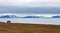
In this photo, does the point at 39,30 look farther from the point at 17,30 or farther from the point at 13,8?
the point at 13,8

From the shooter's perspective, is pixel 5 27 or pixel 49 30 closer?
pixel 49 30

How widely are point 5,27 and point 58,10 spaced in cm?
121

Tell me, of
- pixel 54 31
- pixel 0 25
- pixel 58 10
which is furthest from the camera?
pixel 58 10

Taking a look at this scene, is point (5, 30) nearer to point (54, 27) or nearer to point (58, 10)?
point (54, 27)

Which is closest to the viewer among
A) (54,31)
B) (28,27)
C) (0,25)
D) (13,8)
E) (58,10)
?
(54,31)

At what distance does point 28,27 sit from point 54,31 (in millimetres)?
274

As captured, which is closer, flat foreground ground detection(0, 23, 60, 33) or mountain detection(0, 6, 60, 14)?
flat foreground ground detection(0, 23, 60, 33)

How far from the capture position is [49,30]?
4.84ft

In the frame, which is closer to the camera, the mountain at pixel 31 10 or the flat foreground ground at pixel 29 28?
the flat foreground ground at pixel 29 28

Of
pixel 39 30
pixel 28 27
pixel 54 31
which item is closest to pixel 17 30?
pixel 28 27

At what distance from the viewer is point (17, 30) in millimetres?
1547

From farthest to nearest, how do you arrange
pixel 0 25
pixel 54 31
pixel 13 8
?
1. pixel 13 8
2. pixel 0 25
3. pixel 54 31

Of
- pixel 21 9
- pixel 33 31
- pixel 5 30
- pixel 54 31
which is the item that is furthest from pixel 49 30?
pixel 21 9

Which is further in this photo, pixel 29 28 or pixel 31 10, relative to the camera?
pixel 31 10
